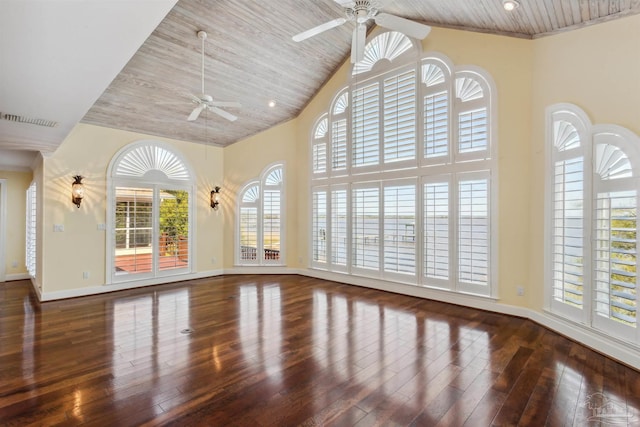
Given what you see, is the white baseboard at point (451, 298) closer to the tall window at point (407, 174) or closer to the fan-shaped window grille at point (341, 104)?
the tall window at point (407, 174)

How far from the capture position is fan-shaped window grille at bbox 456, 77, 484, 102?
4.84 meters

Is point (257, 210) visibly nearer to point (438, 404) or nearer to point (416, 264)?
point (416, 264)

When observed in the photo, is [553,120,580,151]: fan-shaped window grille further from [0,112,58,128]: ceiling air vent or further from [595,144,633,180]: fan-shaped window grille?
[0,112,58,128]: ceiling air vent

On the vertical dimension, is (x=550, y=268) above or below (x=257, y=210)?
below

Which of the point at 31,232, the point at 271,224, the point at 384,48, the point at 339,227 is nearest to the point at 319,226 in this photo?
the point at 339,227

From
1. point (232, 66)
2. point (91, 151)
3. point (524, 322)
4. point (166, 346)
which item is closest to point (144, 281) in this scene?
point (91, 151)

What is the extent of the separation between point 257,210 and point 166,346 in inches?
169

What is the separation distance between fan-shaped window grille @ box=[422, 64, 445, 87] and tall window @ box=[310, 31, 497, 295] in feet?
0.05

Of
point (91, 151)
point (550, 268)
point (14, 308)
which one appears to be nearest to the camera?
point (550, 268)

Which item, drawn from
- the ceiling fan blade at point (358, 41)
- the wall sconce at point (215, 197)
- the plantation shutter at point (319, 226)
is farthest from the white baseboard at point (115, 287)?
the ceiling fan blade at point (358, 41)

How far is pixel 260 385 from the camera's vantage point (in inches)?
107

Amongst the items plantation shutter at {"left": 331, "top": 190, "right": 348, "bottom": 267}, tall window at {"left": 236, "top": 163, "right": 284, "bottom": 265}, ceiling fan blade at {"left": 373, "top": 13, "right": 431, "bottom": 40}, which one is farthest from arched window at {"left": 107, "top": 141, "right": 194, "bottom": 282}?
ceiling fan blade at {"left": 373, "top": 13, "right": 431, "bottom": 40}

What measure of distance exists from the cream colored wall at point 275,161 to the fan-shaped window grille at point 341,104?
1.21m

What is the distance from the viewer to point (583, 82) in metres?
3.71
